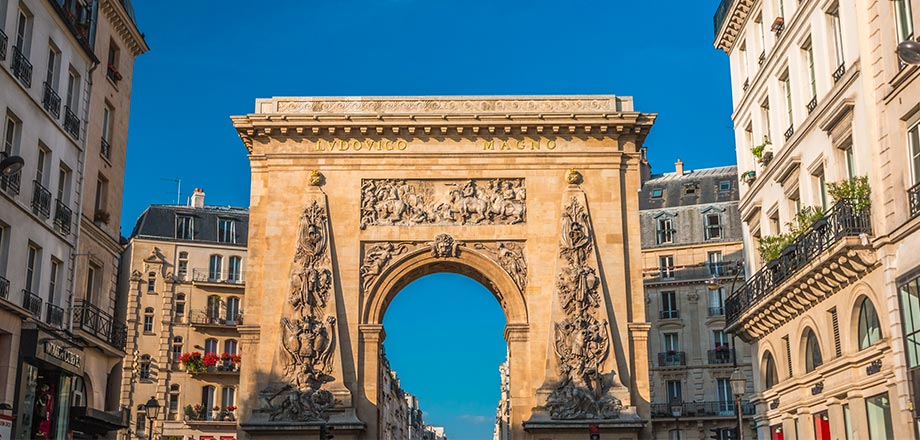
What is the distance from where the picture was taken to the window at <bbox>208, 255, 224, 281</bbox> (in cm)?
5278

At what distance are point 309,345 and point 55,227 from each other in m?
9.41

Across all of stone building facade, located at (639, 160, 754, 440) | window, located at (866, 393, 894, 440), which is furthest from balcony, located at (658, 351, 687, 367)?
window, located at (866, 393, 894, 440)

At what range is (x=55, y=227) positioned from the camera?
2458cm

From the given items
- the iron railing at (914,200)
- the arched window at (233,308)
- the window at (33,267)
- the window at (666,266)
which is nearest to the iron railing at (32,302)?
the window at (33,267)

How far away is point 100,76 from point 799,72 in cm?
1847

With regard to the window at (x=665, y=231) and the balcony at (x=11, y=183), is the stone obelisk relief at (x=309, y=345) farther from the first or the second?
the window at (x=665, y=231)

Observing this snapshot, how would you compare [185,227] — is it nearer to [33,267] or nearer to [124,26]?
[124,26]

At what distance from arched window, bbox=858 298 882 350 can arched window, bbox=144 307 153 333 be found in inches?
1486

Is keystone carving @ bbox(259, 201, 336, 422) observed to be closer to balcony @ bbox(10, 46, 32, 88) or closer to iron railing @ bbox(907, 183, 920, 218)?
balcony @ bbox(10, 46, 32, 88)

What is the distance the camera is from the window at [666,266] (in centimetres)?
5169

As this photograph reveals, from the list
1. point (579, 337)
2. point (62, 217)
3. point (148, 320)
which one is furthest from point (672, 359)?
point (62, 217)

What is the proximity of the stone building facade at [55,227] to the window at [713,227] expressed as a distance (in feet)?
104

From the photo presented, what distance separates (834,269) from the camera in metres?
21.5

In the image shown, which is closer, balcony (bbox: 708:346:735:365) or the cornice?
the cornice
